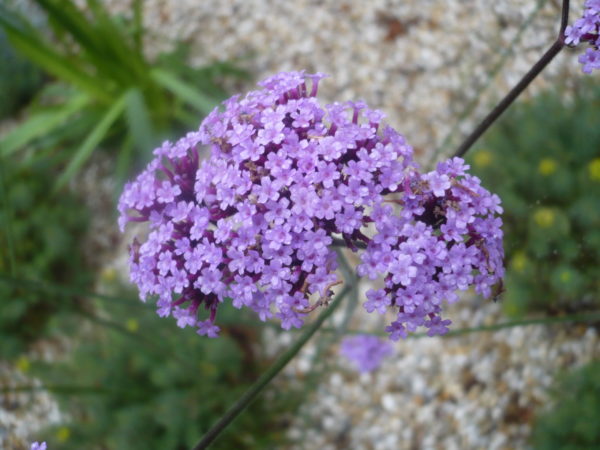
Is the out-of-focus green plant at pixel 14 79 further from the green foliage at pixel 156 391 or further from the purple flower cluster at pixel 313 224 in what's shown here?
the purple flower cluster at pixel 313 224

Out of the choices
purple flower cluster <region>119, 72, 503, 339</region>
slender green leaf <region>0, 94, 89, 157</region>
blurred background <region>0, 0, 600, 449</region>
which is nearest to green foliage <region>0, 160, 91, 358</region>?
blurred background <region>0, 0, 600, 449</region>

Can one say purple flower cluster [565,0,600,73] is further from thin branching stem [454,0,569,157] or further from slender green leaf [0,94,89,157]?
slender green leaf [0,94,89,157]

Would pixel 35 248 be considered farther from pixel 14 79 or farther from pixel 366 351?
pixel 366 351

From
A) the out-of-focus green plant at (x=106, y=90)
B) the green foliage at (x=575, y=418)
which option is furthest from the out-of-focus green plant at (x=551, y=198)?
the out-of-focus green plant at (x=106, y=90)

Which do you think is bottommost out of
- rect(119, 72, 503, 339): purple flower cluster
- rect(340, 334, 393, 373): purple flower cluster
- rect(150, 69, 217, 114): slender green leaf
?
rect(119, 72, 503, 339): purple flower cluster

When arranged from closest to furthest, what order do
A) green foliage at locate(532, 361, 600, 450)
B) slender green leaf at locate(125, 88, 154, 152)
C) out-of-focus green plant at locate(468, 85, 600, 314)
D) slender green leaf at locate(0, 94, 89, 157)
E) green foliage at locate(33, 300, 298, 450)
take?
green foliage at locate(532, 361, 600, 450) < out-of-focus green plant at locate(468, 85, 600, 314) < green foliage at locate(33, 300, 298, 450) < slender green leaf at locate(125, 88, 154, 152) < slender green leaf at locate(0, 94, 89, 157)

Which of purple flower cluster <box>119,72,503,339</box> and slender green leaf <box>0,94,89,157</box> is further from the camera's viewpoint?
slender green leaf <box>0,94,89,157</box>

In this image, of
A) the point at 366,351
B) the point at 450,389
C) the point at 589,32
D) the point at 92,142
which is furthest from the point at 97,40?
the point at 589,32
